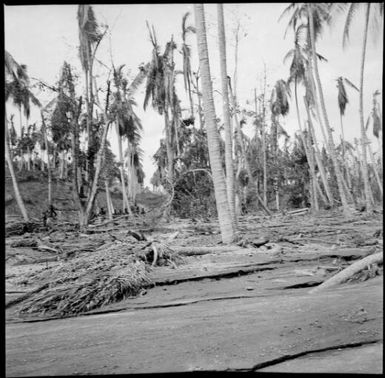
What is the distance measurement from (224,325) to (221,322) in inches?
1.8

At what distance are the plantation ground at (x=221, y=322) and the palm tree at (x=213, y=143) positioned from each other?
58.9 inches

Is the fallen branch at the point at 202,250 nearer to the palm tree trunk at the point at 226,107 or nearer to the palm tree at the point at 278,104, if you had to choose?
the palm tree trunk at the point at 226,107

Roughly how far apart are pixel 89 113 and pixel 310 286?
23.9 ft

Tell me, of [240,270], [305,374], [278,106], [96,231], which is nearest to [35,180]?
[278,106]

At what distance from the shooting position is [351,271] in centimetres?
390

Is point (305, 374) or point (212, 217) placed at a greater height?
point (212, 217)

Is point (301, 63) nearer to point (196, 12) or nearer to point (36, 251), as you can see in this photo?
point (196, 12)

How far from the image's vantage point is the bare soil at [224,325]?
3045mm

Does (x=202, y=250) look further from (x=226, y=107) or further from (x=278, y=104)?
(x=278, y=104)

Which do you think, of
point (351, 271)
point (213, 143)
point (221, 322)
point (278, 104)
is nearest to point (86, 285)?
point (221, 322)

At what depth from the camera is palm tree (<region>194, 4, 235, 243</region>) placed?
20.9 ft

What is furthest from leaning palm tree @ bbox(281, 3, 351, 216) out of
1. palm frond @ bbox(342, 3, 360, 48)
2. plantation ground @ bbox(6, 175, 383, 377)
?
plantation ground @ bbox(6, 175, 383, 377)

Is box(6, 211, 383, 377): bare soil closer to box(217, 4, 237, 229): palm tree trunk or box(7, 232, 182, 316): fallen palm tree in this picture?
box(7, 232, 182, 316): fallen palm tree

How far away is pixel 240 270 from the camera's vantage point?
459 cm
